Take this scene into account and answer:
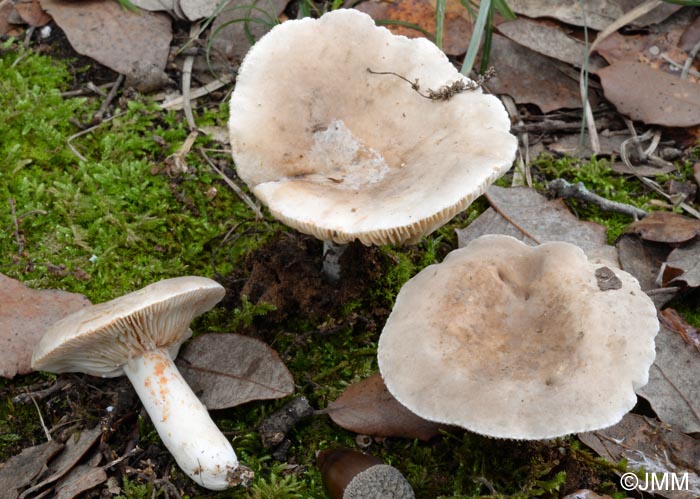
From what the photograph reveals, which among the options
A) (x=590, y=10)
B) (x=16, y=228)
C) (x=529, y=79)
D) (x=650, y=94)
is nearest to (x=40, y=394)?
(x=16, y=228)

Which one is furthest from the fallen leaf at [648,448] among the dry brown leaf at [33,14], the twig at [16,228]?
the dry brown leaf at [33,14]

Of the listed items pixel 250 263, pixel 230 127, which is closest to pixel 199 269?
pixel 250 263

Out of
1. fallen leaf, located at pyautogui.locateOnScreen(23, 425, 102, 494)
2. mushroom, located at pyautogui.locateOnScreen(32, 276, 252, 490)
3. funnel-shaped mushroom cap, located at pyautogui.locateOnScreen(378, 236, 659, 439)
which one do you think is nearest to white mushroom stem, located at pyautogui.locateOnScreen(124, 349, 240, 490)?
mushroom, located at pyautogui.locateOnScreen(32, 276, 252, 490)

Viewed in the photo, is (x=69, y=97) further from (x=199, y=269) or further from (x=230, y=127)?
(x=230, y=127)

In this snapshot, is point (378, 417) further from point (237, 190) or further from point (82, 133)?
point (82, 133)

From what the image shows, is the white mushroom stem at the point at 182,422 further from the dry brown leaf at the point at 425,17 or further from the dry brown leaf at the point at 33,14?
the dry brown leaf at the point at 33,14
